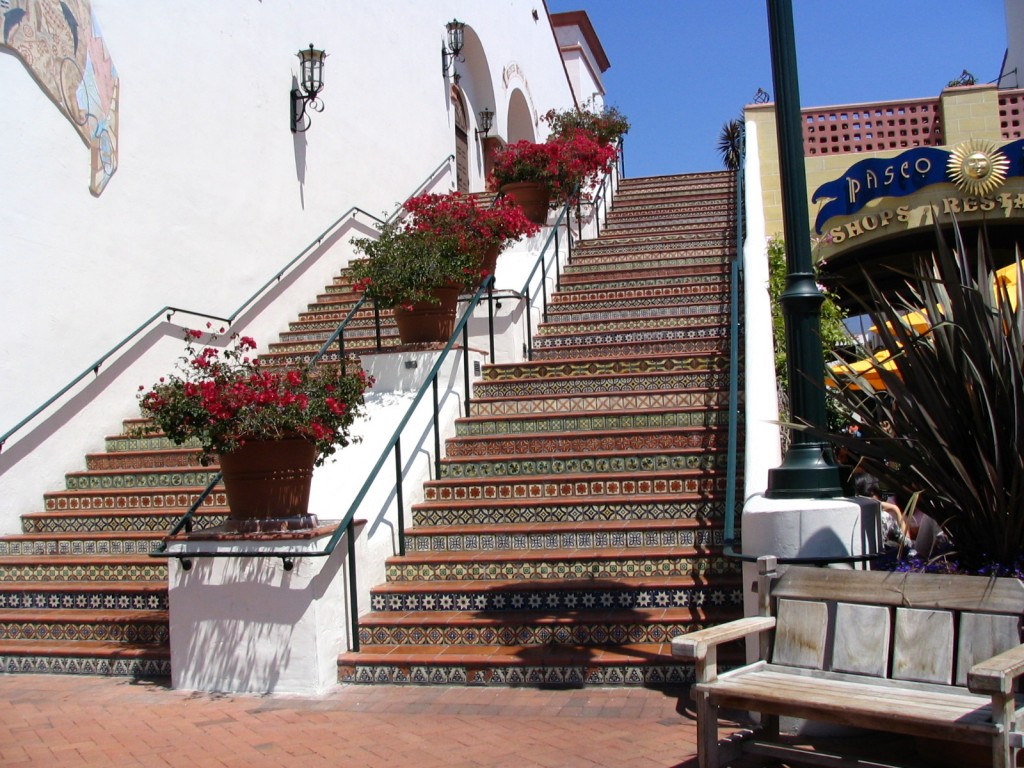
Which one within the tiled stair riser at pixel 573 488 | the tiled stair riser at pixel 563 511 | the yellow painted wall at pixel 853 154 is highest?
the yellow painted wall at pixel 853 154

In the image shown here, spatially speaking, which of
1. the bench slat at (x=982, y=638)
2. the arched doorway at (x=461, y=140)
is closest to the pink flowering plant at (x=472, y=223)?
the bench slat at (x=982, y=638)

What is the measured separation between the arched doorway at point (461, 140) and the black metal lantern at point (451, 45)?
660mm

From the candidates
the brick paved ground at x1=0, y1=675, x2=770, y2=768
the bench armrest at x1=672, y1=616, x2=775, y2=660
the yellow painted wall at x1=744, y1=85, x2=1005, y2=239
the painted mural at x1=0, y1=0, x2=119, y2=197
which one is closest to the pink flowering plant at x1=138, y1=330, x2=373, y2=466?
the brick paved ground at x1=0, y1=675, x2=770, y2=768

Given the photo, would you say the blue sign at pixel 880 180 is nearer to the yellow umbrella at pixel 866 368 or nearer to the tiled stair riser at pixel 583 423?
the yellow umbrella at pixel 866 368

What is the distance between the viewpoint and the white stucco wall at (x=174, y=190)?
790cm

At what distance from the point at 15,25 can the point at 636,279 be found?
608cm

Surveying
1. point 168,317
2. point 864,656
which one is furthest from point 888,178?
point 864,656

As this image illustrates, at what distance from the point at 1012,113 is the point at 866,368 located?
8.99m

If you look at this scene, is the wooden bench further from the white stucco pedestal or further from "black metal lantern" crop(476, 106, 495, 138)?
"black metal lantern" crop(476, 106, 495, 138)

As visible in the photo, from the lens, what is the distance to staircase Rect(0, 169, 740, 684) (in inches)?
214

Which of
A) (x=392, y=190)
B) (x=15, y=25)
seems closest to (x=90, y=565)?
(x=15, y=25)

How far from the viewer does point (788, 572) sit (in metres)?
4.08

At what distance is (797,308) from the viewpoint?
467 cm

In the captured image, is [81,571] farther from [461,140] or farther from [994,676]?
[461,140]
